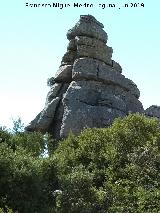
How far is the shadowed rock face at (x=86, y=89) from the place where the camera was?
165ft

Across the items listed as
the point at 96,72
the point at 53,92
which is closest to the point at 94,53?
the point at 96,72

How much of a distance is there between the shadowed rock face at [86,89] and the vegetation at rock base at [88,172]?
4776mm

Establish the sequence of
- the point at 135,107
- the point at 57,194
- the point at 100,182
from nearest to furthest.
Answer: the point at 57,194 < the point at 100,182 < the point at 135,107

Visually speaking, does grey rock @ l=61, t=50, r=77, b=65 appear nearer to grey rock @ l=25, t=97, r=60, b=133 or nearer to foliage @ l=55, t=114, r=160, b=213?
grey rock @ l=25, t=97, r=60, b=133

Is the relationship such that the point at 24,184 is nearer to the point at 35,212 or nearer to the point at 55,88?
the point at 35,212

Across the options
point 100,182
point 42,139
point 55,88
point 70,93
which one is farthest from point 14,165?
point 55,88

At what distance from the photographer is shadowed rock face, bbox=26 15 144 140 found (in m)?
50.3

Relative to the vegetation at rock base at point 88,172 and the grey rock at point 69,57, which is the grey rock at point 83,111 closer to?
the vegetation at rock base at point 88,172

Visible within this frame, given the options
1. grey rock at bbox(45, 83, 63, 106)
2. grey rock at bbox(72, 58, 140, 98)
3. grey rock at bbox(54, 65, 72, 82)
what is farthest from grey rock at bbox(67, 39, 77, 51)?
grey rock at bbox(45, 83, 63, 106)

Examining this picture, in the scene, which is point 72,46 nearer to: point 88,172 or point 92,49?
point 92,49

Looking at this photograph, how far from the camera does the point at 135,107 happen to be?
5544 cm

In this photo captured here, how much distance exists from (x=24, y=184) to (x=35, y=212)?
1692 mm

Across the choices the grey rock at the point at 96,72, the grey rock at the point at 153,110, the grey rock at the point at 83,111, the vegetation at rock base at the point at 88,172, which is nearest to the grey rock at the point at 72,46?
the grey rock at the point at 96,72

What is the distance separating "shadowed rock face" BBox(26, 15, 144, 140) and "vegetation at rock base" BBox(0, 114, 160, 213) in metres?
4.78
